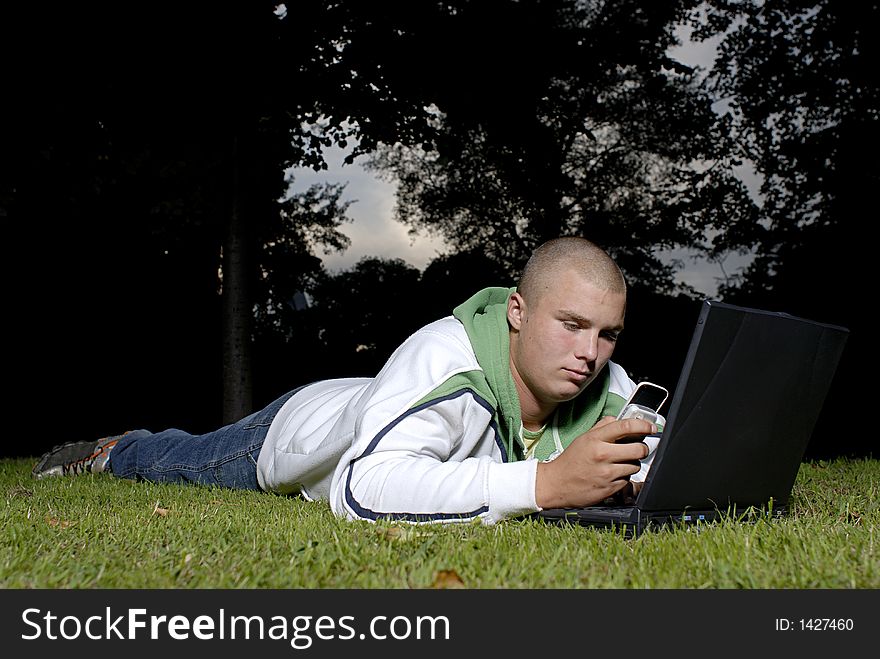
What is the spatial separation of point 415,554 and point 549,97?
971 centimetres

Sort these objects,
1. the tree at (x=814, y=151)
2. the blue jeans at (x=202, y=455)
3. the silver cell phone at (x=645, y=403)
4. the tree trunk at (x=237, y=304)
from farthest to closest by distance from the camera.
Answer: the tree at (x=814, y=151), the tree trunk at (x=237, y=304), the blue jeans at (x=202, y=455), the silver cell phone at (x=645, y=403)

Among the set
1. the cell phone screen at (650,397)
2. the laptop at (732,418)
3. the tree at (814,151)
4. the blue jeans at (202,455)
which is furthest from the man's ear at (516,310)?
the tree at (814,151)

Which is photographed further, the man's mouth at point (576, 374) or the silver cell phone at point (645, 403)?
the man's mouth at point (576, 374)

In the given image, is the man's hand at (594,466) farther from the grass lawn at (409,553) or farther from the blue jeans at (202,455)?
the blue jeans at (202,455)

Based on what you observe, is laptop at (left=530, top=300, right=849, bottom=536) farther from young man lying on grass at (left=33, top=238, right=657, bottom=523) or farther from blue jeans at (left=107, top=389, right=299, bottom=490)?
blue jeans at (left=107, top=389, right=299, bottom=490)

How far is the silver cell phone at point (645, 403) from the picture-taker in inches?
117

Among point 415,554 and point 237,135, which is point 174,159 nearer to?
point 237,135

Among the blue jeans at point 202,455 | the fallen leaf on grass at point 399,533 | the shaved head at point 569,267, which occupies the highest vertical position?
the shaved head at point 569,267

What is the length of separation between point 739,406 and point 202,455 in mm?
3605

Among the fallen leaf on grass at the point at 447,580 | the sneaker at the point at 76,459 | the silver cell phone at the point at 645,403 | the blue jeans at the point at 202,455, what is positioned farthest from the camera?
the sneaker at the point at 76,459

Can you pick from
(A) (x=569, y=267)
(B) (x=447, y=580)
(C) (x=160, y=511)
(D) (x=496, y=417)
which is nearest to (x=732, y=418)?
(A) (x=569, y=267)

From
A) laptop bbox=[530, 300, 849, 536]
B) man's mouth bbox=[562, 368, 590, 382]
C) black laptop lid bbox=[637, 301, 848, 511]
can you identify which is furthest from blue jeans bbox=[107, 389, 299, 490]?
black laptop lid bbox=[637, 301, 848, 511]

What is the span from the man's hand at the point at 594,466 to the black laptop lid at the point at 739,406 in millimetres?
122

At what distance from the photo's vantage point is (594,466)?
290 cm
